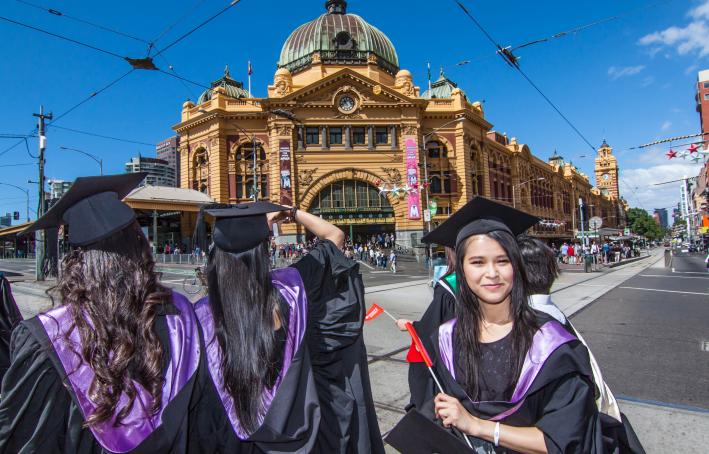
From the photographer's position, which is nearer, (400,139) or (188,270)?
(188,270)

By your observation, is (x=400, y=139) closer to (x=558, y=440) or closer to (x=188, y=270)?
(x=188, y=270)

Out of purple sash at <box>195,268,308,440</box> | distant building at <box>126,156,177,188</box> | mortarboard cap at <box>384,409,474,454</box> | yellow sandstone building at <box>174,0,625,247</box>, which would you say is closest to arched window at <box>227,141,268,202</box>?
yellow sandstone building at <box>174,0,625,247</box>

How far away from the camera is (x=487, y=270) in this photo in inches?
78.8

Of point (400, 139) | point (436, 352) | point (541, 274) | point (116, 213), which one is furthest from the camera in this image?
point (400, 139)

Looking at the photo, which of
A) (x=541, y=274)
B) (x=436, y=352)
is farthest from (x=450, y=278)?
(x=436, y=352)

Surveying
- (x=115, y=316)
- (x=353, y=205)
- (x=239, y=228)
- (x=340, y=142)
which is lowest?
(x=115, y=316)

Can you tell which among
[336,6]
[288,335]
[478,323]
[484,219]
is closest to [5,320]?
[288,335]

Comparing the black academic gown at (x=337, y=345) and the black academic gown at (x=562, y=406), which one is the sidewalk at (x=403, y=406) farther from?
the black academic gown at (x=562, y=406)

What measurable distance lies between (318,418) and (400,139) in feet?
126

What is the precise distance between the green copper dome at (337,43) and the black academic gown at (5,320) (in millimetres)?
40976

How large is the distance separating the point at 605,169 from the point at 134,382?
13965 cm

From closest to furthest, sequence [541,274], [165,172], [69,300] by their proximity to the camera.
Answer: [69,300] < [541,274] < [165,172]

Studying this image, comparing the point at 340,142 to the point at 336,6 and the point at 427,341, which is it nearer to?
the point at 336,6

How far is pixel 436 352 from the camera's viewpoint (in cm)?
215
